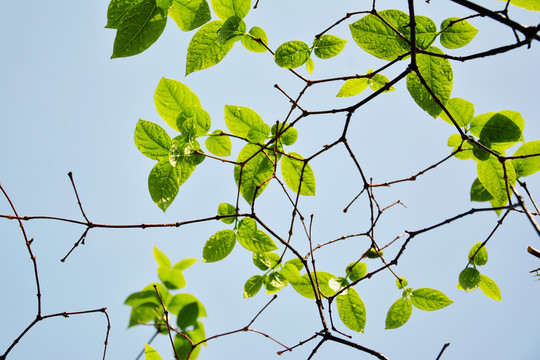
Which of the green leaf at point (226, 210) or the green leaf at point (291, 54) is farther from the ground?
the green leaf at point (291, 54)

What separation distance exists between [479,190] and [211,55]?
0.76 meters

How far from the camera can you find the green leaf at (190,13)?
777 mm

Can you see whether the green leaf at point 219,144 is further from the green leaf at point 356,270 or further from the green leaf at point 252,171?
the green leaf at point 356,270

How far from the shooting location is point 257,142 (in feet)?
3.10

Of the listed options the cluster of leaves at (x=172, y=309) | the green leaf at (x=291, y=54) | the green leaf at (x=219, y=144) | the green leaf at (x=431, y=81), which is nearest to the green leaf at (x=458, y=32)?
the green leaf at (x=431, y=81)

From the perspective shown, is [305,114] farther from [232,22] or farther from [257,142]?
[232,22]

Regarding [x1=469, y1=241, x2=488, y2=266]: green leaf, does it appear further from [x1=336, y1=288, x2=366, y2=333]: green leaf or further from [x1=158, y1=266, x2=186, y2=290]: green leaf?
[x1=158, y1=266, x2=186, y2=290]: green leaf

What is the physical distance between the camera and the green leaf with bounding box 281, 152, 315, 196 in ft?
3.25

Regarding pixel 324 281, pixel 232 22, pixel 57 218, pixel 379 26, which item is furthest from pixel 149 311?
pixel 379 26

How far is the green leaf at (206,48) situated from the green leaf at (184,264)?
66 centimetres

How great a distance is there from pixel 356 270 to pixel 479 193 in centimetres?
38

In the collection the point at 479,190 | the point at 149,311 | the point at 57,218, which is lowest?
the point at 149,311

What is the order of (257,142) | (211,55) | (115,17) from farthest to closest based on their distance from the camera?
(257,142), (211,55), (115,17)

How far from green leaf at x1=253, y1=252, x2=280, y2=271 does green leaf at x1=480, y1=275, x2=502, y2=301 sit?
55 centimetres
